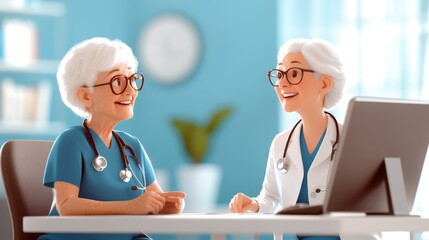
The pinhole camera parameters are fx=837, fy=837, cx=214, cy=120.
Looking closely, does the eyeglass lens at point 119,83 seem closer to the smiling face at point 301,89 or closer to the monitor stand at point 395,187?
the smiling face at point 301,89

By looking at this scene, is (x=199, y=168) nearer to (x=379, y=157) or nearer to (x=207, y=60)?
(x=207, y=60)

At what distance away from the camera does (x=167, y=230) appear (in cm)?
194

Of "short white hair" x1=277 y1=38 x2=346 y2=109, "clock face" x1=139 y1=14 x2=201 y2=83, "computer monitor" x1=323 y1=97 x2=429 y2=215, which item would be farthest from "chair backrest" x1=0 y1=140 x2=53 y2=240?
"clock face" x1=139 y1=14 x2=201 y2=83

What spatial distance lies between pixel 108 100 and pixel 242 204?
1.67ft

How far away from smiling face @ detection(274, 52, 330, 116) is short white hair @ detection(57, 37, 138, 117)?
50 centimetres

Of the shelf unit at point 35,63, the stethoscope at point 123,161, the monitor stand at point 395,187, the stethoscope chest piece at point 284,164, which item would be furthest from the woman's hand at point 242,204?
the shelf unit at point 35,63

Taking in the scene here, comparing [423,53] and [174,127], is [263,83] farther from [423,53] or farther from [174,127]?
[423,53]

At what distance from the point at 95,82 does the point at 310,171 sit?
71cm

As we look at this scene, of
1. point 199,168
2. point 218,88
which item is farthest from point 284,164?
point 218,88

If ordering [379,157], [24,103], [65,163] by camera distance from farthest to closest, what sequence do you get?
[24,103] < [65,163] < [379,157]

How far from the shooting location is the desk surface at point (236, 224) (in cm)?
181

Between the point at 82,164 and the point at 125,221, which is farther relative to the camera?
the point at 82,164

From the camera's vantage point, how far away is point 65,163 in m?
2.38

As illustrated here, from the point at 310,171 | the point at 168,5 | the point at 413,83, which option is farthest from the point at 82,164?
the point at 168,5
